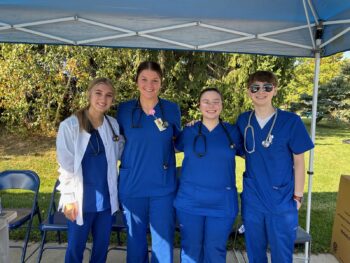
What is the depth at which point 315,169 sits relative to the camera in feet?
27.7

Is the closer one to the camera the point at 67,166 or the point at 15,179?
the point at 67,166

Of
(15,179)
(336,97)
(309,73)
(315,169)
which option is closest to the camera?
(15,179)

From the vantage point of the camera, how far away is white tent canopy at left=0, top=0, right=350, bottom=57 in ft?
8.95

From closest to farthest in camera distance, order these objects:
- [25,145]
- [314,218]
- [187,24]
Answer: [187,24]
[314,218]
[25,145]

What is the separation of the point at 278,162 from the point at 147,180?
0.92m

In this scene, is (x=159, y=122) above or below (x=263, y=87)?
below

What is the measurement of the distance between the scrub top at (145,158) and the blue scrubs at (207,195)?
14 centimetres

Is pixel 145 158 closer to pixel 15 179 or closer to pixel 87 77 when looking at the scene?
pixel 15 179

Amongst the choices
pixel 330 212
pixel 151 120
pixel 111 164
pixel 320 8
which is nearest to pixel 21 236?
pixel 111 164

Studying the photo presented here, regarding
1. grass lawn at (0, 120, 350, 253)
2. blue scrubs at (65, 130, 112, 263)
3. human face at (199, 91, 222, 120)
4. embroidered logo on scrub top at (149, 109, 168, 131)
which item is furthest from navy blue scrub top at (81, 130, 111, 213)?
grass lawn at (0, 120, 350, 253)

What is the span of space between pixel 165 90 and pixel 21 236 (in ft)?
21.4

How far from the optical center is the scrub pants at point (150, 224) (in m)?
2.44

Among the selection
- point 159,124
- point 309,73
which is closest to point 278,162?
point 159,124

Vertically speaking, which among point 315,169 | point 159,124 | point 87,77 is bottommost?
point 315,169
